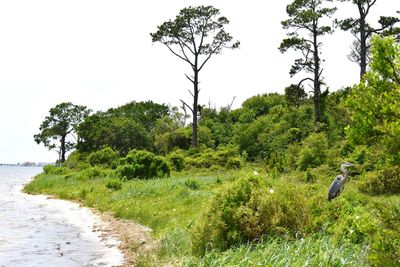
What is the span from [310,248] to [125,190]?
1518cm

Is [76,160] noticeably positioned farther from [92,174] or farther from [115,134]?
[92,174]

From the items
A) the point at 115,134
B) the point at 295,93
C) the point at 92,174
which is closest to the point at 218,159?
the point at 295,93

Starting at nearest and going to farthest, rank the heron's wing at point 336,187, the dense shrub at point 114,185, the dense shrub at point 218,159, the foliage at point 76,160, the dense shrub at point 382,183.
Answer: the heron's wing at point 336,187 < the dense shrub at point 382,183 < the dense shrub at point 114,185 < the dense shrub at point 218,159 < the foliage at point 76,160

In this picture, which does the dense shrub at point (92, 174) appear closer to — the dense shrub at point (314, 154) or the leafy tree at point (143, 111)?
the dense shrub at point (314, 154)

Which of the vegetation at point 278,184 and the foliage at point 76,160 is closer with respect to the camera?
the vegetation at point 278,184

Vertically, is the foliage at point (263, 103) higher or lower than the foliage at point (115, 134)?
higher

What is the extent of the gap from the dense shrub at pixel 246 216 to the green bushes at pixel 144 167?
65.2 ft

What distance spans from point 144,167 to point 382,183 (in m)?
16.4

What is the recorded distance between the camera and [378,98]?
4055 millimetres

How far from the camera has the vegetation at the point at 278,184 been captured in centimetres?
423

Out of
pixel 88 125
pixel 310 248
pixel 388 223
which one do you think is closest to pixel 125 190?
pixel 310 248

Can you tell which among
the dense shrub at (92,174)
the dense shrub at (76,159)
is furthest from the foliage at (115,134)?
the dense shrub at (92,174)

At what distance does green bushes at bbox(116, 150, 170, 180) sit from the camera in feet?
94.5

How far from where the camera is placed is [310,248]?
289 inches
